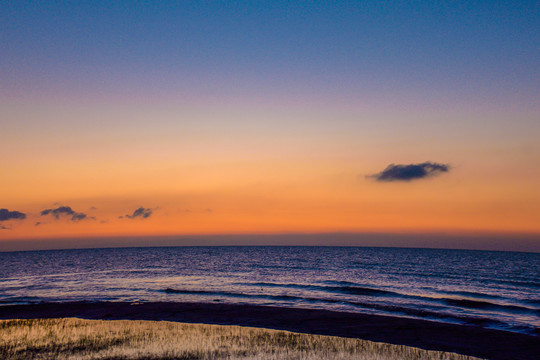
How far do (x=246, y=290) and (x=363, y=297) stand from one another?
13.4 metres

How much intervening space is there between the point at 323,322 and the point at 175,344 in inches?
399

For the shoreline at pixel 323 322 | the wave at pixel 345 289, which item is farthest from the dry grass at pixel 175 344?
the wave at pixel 345 289

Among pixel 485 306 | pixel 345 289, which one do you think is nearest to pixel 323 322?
pixel 485 306

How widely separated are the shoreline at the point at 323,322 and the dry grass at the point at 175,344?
1.65 m

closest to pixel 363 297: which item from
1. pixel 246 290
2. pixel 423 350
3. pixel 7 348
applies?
pixel 246 290

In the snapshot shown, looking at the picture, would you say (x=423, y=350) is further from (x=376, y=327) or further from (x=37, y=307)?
(x=37, y=307)

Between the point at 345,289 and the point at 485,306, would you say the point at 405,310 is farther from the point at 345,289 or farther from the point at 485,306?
the point at 345,289

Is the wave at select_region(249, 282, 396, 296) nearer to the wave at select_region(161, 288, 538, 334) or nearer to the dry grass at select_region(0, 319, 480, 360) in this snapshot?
the wave at select_region(161, 288, 538, 334)

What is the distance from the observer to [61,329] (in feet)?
73.9

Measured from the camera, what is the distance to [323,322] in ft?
80.5

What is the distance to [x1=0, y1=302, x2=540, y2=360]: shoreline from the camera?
62.6ft

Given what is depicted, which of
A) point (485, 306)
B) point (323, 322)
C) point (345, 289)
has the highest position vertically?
point (323, 322)

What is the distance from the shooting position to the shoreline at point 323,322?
19.1 meters

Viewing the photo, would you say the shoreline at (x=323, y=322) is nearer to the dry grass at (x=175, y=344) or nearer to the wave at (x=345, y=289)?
the dry grass at (x=175, y=344)
